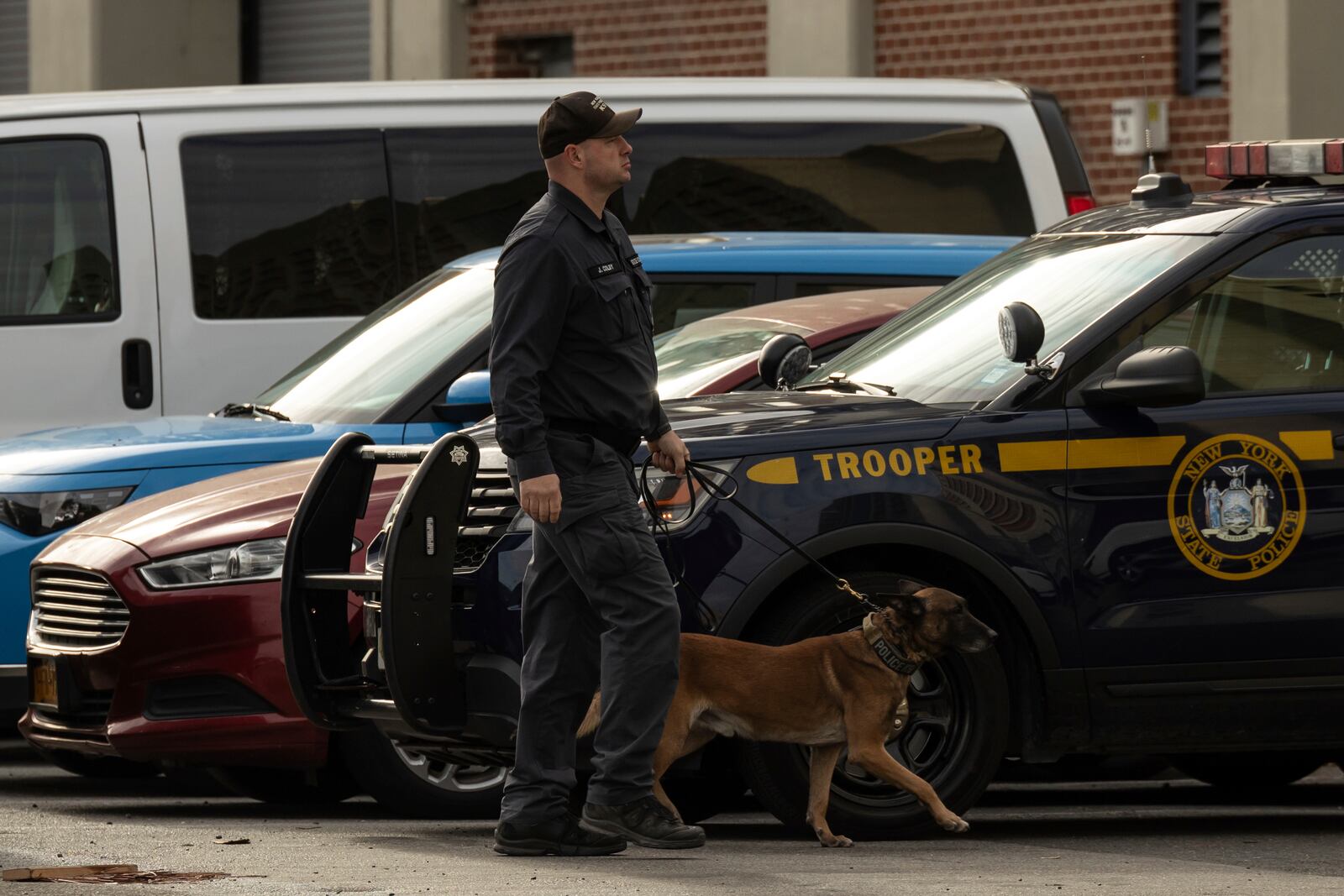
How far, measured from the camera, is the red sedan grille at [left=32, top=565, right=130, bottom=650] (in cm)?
802

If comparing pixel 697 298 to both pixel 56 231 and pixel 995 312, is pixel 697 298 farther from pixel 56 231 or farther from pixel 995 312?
pixel 56 231

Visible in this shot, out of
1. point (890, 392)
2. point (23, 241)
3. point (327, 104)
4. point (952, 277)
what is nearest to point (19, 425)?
point (23, 241)

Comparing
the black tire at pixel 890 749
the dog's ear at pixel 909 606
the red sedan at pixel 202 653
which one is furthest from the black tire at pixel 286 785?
the dog's ear at pixel 909 606

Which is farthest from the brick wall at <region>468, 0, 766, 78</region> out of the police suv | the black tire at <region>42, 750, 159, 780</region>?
the police suv

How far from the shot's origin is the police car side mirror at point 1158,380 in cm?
684

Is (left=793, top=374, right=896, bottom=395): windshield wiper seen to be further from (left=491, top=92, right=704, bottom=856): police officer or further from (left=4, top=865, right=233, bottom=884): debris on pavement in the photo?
(left=4, top=865, right=233, bottom=884): debris on pavement

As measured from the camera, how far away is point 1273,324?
23.8 ft

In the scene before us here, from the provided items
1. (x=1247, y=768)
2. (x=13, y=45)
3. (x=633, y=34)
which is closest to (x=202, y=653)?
(x=1247, y=768)

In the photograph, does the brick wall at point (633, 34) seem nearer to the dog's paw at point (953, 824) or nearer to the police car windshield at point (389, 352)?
the police car windshield at point (389, 352)

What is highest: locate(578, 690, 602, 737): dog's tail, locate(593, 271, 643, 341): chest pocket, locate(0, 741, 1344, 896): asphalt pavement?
locate(593, 271, 643, 341): chest pocket

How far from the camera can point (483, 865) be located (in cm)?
659

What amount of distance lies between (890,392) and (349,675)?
1638mm

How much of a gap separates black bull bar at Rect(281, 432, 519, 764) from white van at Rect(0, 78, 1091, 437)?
450 centimetres

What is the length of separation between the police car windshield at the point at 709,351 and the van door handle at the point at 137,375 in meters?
3.14
